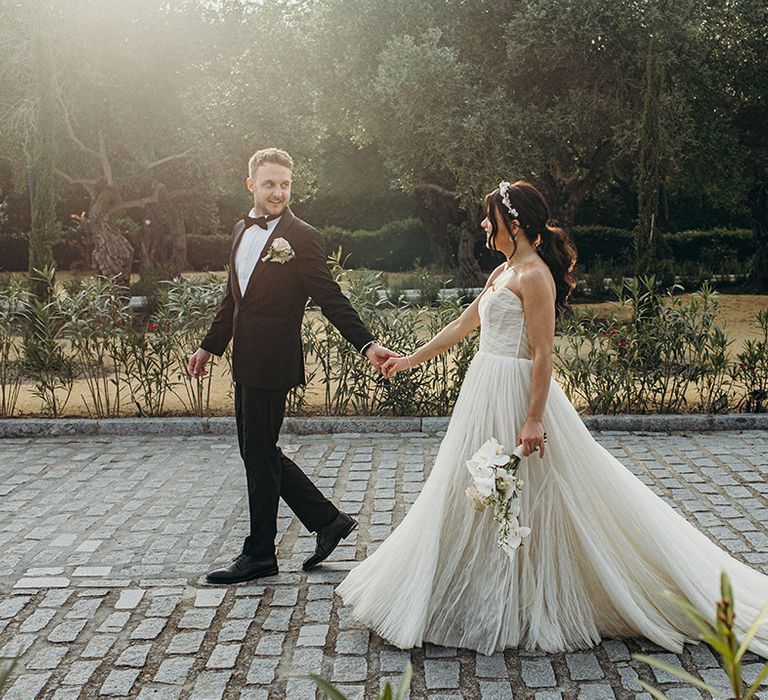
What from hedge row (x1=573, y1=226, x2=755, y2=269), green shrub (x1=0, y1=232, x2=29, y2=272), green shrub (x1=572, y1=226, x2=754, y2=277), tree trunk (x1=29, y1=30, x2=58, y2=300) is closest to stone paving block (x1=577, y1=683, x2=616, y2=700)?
tree trunk (x1=29, y1=30, x2=58, y2=300)

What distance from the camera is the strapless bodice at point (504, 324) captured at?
391 cm

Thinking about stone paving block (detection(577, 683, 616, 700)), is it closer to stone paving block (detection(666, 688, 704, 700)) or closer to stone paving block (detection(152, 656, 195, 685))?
stone paving block (detection(666, 688, 704, 700))

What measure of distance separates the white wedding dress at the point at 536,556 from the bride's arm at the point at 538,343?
0.09m

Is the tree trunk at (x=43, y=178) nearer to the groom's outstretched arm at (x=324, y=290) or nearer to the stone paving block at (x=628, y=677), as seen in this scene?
the groom's outstretched arm at (x=324, y=290)

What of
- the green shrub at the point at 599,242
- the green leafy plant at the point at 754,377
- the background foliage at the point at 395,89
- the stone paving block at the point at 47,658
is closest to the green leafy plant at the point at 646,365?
the green leafy plant at the point at 754,377

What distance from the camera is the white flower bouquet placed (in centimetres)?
361

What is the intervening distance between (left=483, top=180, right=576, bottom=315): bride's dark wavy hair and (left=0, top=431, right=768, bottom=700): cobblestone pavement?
1.58 m

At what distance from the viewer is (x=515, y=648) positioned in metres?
3.81

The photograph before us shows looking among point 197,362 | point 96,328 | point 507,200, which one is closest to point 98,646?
point 197,362

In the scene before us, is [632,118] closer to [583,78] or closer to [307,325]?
[583,78]

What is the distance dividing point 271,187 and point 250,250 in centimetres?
32

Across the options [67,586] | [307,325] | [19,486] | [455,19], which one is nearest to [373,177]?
[455,19]

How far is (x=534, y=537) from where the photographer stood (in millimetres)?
3881

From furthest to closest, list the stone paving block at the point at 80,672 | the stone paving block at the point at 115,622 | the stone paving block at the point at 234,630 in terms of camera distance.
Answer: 1. the stone paving block at the point at 115,622
2. the stone paving block at the point at 234,630
3. the stone paving block at the point at 80,672
